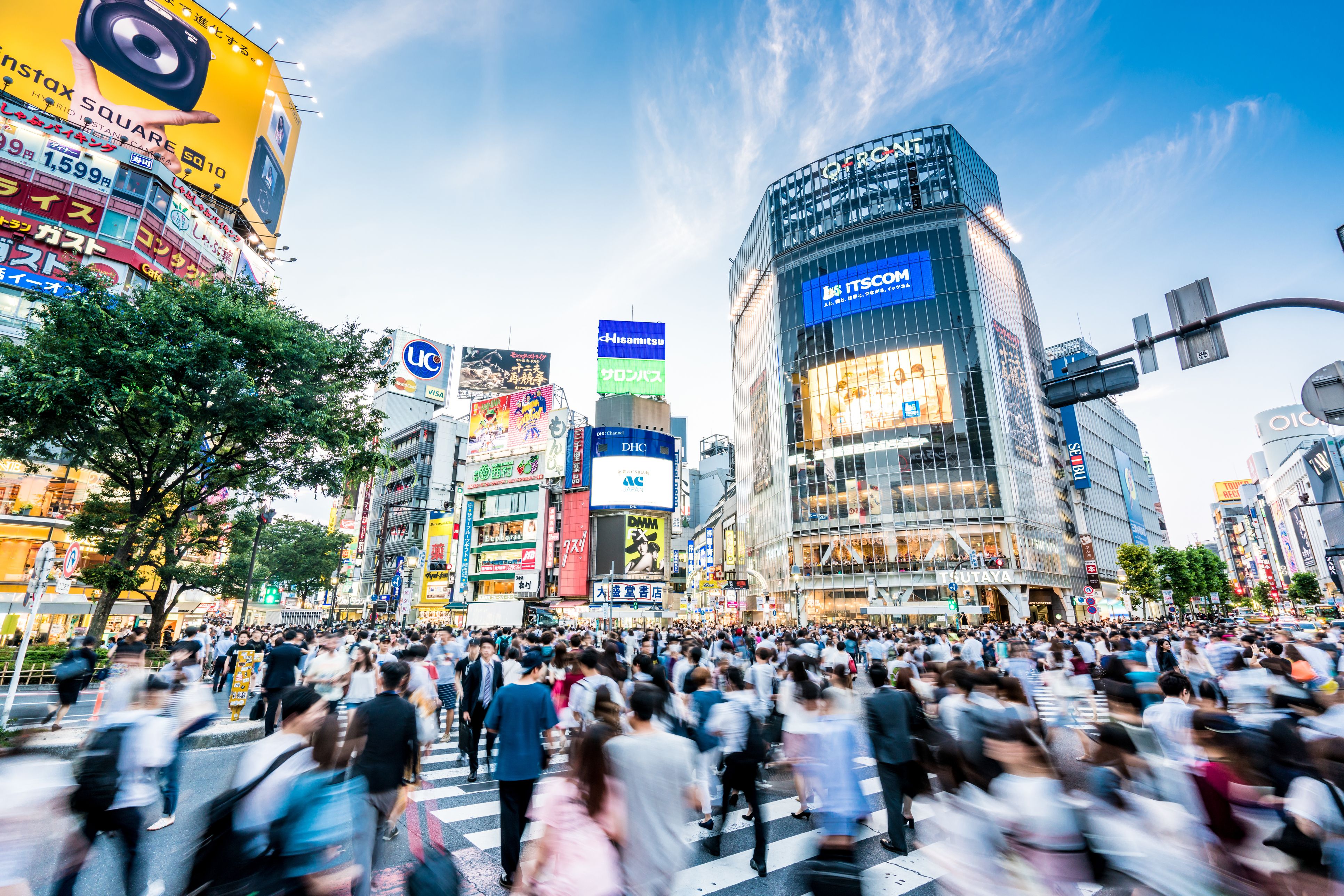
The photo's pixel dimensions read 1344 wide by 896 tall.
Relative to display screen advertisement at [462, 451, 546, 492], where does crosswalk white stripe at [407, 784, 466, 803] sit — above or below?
below

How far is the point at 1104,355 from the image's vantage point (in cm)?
826

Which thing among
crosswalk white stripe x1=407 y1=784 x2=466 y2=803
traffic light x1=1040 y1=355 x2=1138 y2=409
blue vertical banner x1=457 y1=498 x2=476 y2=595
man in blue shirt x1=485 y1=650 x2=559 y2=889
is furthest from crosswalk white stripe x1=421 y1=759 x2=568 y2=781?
blue vertical banner x1=457 y1=498 x2=476 y2=595

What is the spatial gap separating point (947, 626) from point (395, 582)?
51.4 meters

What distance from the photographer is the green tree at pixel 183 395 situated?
1662 cm

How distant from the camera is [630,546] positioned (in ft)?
171

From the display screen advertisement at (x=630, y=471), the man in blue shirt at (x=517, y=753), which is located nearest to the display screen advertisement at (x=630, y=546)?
the display screen advertisement at (x=630, y=471)

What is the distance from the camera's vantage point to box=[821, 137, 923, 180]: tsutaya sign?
59.3 meters

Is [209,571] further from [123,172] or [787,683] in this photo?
[787,683]

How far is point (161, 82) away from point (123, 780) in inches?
1940

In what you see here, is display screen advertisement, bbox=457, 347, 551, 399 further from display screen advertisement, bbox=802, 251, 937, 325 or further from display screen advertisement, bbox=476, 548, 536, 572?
display screen advertisement, bbox=802, 251, 937, 325

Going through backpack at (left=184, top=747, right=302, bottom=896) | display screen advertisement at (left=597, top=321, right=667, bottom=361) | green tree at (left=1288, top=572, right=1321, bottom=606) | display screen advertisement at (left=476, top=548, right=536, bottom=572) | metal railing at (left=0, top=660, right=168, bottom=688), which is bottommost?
metal railing at (left=0, top=660, right=168, bottom=688)

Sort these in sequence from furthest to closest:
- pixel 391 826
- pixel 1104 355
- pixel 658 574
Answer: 1. pixel 658 574
2. pixel 1104 355
3. pixel 391 826

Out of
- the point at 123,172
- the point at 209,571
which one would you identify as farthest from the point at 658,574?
the point at 123,172

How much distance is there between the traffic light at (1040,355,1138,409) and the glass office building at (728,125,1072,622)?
35262 mm
